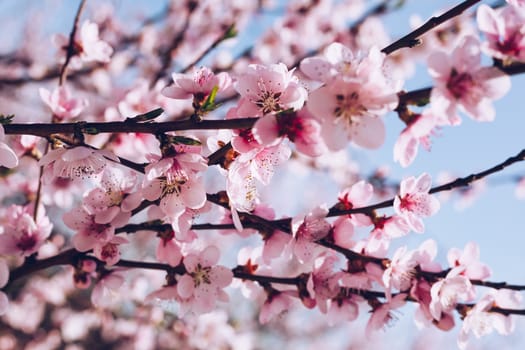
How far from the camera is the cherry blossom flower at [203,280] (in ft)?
6.18

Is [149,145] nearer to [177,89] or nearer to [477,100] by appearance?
[177,89]

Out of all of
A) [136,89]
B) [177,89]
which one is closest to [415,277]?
[177,89]

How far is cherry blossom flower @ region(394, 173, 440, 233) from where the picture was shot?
1.73 m

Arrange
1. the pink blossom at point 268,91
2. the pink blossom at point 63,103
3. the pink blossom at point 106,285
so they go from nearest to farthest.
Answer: the pink blossom at point 268,91 → the pink blossom at point 106,285 → the pink blossom at point 63,103

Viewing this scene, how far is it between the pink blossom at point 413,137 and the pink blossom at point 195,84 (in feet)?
2.05

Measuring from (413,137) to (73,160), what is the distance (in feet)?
3.17

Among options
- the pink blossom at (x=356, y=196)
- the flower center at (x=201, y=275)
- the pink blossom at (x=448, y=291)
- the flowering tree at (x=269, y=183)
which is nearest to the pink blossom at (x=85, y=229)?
the flowering tree at (x=269, y=183)

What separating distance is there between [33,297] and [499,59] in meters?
6.63

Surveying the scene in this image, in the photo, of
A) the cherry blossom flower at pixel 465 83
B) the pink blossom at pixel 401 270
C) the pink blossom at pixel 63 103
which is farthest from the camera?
the pink blossom at pixel 63 103

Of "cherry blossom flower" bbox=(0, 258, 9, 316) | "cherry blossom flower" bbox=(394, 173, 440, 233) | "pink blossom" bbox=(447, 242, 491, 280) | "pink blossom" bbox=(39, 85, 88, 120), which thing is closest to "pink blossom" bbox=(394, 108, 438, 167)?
"cherry blossom flower" bbox=(394, 173, 440, 233)

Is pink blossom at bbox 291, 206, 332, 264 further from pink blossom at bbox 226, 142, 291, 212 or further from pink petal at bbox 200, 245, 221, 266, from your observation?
pink petal at bbox 200, 245, 221, 266

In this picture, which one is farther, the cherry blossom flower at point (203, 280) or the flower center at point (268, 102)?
the cherry blossom flower at point (203, 280)

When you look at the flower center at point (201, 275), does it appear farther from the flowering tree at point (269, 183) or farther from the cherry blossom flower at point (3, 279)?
the cherry blossom flower at point (3, 279)

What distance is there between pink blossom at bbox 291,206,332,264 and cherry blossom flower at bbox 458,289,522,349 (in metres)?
0.61
